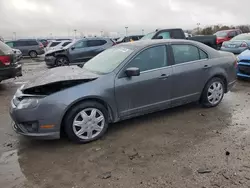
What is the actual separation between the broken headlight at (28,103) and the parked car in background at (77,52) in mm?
9880

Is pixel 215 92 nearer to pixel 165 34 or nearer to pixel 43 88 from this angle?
pixel 43 88

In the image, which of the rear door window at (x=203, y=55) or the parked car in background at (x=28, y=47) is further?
the parked car in background at (x=28, y=47)

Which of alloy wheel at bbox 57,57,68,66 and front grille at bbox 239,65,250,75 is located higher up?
alloy wheel at bbox 57,57,68,66

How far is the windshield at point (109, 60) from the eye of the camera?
13.9 ft

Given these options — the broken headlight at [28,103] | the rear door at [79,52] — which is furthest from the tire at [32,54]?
the broken headlight at [28,103]

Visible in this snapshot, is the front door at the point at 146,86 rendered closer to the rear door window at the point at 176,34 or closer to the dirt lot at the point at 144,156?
the dirt lot at the point at 144,156

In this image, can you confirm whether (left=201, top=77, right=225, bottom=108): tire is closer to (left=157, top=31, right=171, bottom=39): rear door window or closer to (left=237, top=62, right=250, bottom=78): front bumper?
(left=237, top=62, right=250, bottom=78): front bumper

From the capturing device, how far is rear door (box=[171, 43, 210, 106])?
4.65 metres

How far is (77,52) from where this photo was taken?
13.5m

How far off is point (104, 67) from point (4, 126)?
227 cm

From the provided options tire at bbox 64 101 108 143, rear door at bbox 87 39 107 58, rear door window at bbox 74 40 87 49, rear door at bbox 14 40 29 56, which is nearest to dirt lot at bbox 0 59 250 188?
tire at bbox 64 101 108 143

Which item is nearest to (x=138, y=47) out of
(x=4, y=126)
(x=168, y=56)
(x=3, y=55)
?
(x=168, y=56)

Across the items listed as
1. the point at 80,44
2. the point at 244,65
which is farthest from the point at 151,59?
the point at 80,44

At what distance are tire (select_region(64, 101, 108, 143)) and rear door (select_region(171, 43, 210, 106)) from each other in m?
1.53
